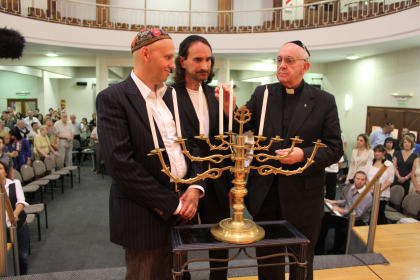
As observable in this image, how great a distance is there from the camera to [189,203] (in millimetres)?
1483

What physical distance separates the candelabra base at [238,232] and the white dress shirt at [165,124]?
21 cm

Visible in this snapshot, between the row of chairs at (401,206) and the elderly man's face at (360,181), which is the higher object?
the elderly man's face at (360,181)

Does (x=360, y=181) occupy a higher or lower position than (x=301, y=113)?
lower

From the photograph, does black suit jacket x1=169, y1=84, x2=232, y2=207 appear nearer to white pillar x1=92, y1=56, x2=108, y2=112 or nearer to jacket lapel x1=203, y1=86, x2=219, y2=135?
jacket lapel x1=203, y1=86, x2=219, y2=135

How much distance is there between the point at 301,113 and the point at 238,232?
747 mm

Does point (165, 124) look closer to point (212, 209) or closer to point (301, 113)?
point (212, 209)

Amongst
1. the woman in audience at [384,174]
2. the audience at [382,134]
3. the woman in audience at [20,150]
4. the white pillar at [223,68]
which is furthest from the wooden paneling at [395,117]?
the woman in audience at [20,150]

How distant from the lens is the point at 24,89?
16.7 metres

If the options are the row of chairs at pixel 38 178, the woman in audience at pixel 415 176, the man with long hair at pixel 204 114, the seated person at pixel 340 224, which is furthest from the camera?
the woman in audience at pixel 415 176

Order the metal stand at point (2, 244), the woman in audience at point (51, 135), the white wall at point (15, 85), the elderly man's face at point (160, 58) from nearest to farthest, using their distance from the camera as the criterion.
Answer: the elderly man's face at point (160, 58), the metal stand at point (2, 244), the woman in audience at point (51, 135), the white wall at point (15, 85)

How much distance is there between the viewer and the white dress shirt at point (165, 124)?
4.90ft

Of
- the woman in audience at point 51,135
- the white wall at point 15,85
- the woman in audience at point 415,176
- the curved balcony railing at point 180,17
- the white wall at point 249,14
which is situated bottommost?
the woman in audience at point 415,176

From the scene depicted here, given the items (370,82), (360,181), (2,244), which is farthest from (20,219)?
(370,82)

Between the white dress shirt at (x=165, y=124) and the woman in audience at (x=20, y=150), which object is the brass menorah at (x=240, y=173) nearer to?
the white dress shirt at (x=165, y=124)
